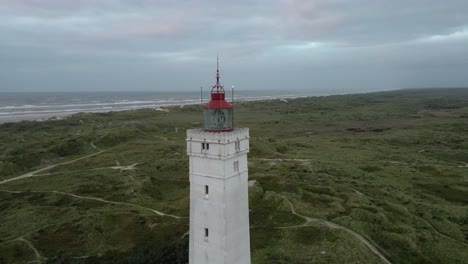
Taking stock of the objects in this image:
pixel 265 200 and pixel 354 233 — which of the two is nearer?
pixel 354 233

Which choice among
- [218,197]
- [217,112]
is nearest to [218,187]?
[218,197]

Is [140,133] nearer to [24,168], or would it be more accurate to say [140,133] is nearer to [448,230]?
[24,168]

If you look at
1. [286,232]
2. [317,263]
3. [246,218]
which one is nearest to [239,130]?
[246,218]

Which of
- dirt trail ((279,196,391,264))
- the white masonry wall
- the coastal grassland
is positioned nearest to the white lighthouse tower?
the white masonry wall

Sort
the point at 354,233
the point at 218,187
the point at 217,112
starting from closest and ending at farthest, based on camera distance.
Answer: the point at 218,187, the point at 217,112, the point at 354,233

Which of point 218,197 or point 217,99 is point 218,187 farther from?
point 217,99

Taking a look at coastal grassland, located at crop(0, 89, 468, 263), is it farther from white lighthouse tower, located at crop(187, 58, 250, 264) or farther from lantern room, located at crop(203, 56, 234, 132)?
lantern room, located at crop(203, 56, 234, 132)
